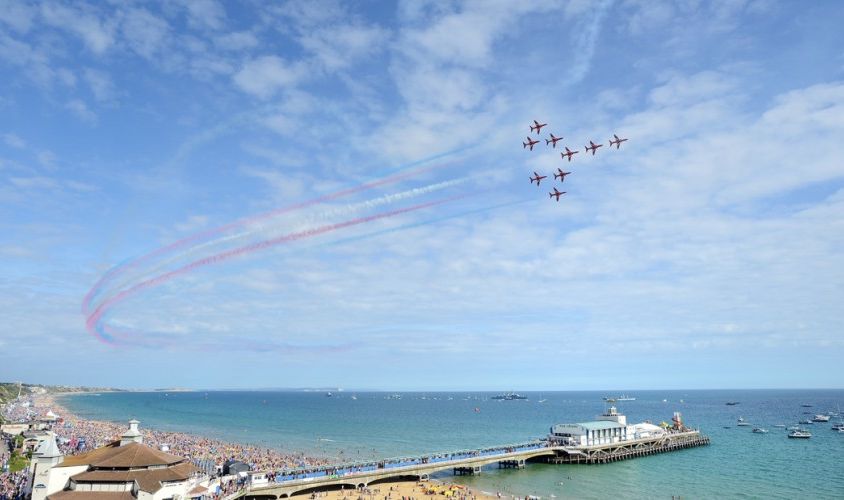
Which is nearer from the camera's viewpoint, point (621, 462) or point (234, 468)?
point (234, 468)

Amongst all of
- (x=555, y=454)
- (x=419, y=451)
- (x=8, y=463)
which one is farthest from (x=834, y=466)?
(x=8, y=463)

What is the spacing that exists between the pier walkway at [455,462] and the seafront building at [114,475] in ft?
33.0

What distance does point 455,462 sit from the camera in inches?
2680

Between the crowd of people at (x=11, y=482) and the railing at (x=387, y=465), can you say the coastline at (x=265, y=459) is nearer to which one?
the railing at (x=387, y=465)

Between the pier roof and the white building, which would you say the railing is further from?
the pier roof

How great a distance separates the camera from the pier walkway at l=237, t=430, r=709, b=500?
2176 inches

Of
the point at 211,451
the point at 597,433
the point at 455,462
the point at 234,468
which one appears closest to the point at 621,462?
the point at 597,433

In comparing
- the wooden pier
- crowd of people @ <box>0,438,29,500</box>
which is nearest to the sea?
the wooden pier

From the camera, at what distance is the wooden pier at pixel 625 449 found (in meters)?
79.4

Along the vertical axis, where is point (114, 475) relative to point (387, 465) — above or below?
above

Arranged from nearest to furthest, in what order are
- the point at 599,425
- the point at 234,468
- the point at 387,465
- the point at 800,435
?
the point at 234,468 → the point at 387,465 → the point at 599,425 → the point at 800,435

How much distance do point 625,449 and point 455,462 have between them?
33468 mm

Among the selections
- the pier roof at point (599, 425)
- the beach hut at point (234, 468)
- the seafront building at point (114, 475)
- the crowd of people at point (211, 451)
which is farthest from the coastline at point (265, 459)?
the pier roof at point (599, 425)

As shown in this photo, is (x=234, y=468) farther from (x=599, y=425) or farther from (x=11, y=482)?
(x=599, y=425)
